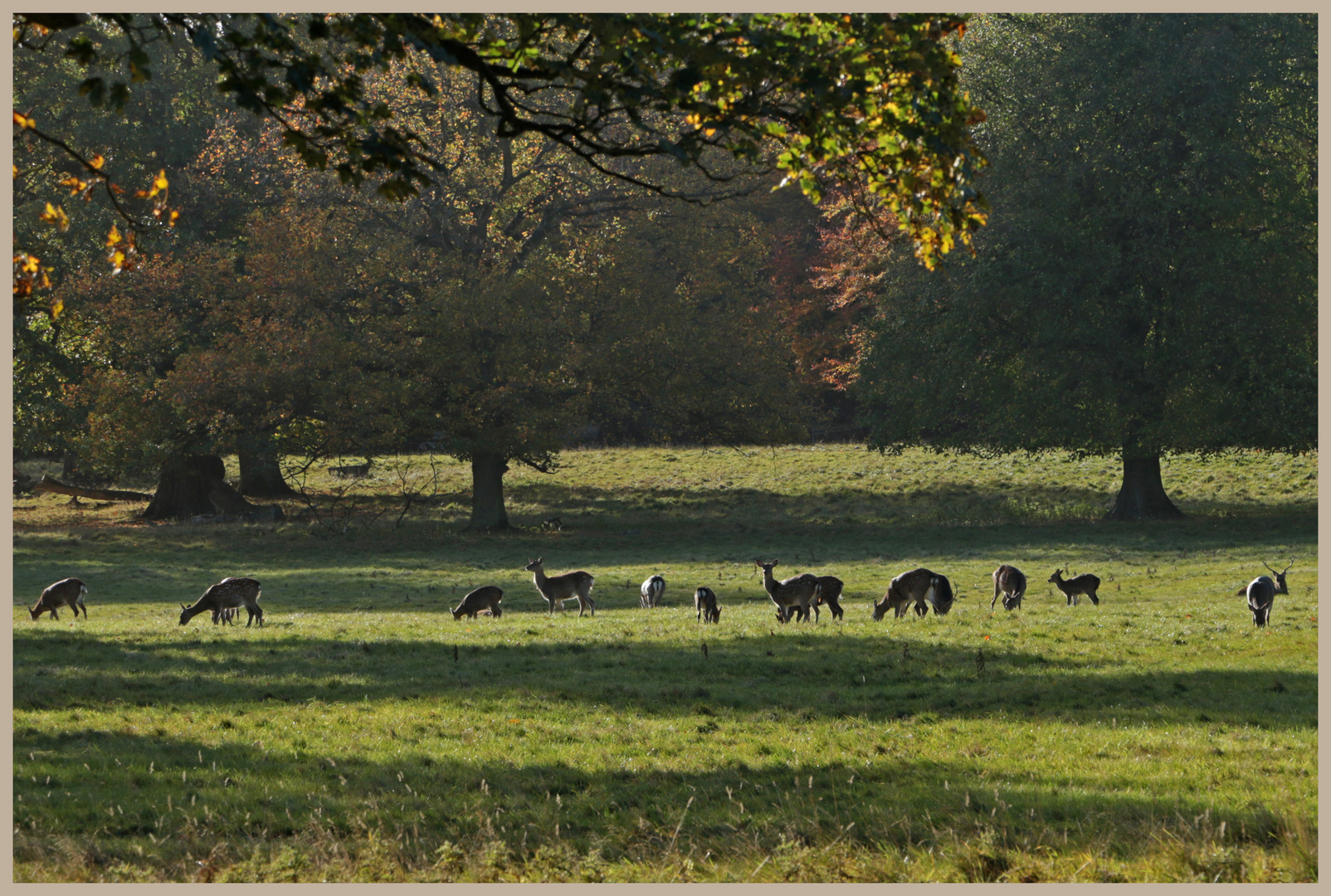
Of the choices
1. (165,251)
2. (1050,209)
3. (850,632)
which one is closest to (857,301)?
(1050,209)

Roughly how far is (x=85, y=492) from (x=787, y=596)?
36554mm

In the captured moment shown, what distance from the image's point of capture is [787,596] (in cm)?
2016

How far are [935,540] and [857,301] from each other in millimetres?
20570

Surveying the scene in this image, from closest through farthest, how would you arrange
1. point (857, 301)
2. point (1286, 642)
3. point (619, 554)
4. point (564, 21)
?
point (564, 21)
point (1286, 642)
point (619, 554)
point (857, 301)

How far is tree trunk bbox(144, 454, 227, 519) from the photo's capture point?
148 feet

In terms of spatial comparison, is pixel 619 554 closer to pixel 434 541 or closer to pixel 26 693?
pixel 434 541

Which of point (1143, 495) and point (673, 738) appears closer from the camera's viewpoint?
point (673, 738)

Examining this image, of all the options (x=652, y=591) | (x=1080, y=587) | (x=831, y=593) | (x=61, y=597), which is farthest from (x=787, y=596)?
(x=61, y=597)

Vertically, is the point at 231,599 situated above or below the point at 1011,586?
below

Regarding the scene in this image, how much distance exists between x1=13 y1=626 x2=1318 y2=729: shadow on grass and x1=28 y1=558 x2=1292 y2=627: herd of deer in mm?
2352

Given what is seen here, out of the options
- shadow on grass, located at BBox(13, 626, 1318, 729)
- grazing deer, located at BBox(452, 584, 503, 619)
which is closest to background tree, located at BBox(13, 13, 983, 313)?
shadow on grass, located at BBox(13, 626, 1318, 729)

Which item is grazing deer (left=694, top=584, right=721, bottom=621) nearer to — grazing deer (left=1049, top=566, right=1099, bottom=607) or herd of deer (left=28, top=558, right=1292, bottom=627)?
herd of deer (left=28, top=558, right=1292, bottom=627)

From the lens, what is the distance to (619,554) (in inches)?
1425

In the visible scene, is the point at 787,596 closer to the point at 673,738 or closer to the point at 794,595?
the point at 794,595
